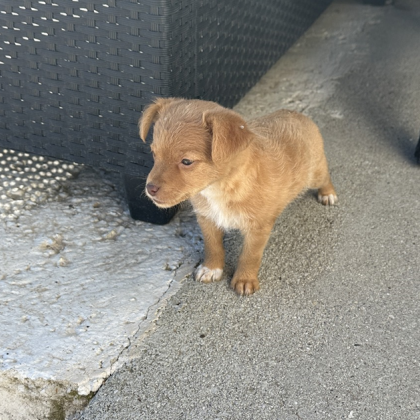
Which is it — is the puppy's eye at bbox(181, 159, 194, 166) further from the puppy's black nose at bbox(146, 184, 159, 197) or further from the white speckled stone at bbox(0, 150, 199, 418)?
the white speckled stone at bbox(0, 150, 199, 418)

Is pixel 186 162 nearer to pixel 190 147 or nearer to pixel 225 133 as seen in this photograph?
pixel 190 147

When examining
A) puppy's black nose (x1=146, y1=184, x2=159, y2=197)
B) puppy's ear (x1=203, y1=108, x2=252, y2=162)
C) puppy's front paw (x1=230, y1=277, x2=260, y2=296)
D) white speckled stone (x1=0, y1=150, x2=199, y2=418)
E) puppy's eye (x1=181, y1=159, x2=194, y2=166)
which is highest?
puppy's ear (x1=203, y1=108, x2=252, y2=162)

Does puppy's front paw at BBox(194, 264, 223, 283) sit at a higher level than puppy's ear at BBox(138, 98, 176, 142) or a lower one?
lower

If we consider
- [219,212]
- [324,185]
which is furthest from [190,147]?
[324,185]

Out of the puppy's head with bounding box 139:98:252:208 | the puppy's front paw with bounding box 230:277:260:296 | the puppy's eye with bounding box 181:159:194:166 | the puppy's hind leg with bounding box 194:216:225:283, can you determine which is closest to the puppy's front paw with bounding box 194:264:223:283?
the puppy's hind leg with bounding box 194:216:225:283

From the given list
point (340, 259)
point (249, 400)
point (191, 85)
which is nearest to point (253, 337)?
point (249, 400)

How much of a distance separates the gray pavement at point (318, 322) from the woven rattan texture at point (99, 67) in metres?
0.86

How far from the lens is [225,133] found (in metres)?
2.24

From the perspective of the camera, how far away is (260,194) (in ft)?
8.68

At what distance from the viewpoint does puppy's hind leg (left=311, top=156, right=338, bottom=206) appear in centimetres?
326

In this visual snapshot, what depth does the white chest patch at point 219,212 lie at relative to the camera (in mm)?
2605

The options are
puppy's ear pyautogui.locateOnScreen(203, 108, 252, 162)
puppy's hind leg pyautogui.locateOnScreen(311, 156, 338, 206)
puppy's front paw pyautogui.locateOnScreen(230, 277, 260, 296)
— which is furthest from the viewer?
puppy's hind leg pyautogui.locateOnScreen(311, 156, 338, 206)

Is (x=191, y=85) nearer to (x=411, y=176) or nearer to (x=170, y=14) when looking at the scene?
(x=170, y=14)

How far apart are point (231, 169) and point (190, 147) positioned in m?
0.26
